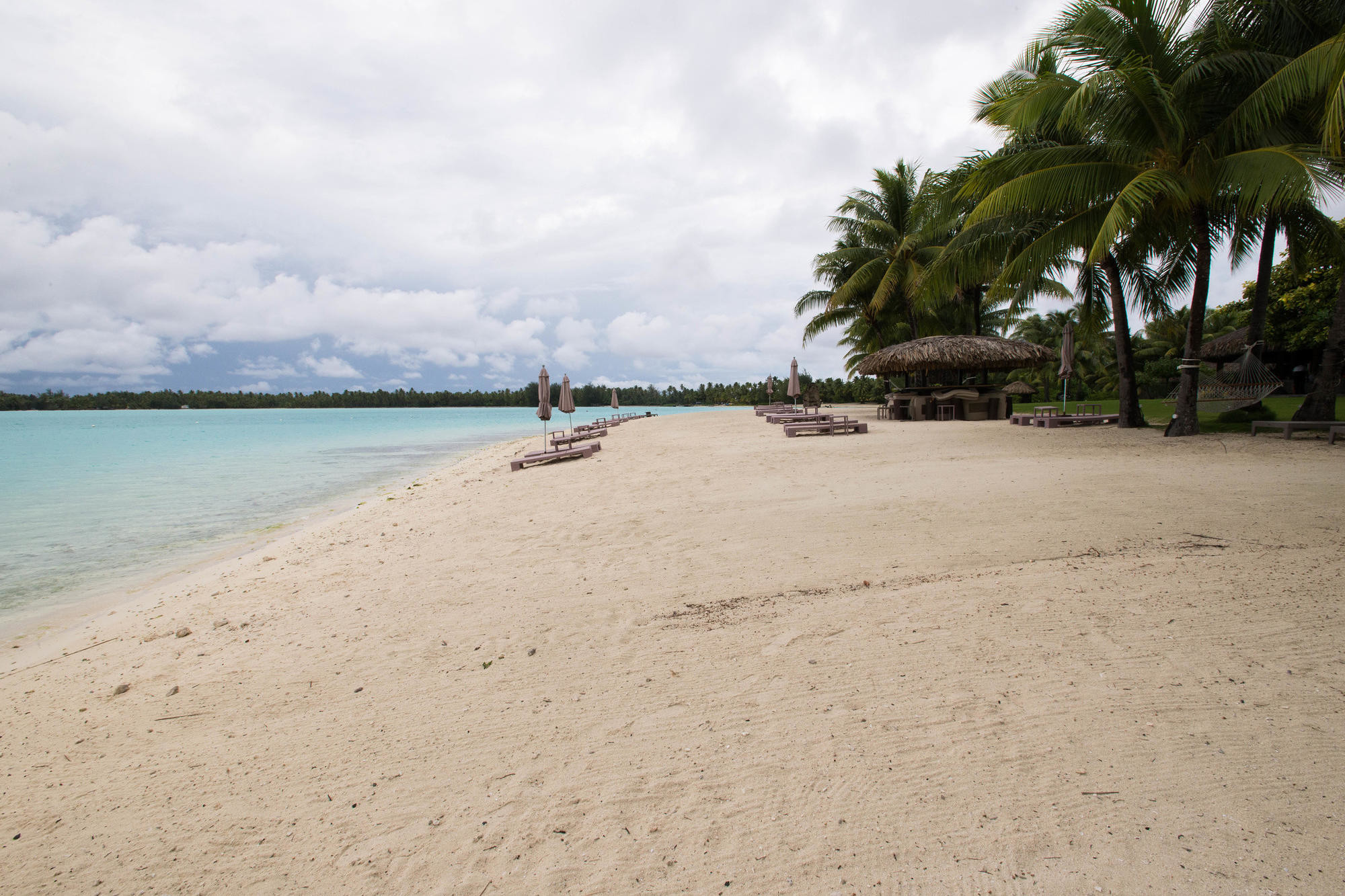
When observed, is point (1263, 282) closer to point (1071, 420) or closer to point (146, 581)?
point (1071, 420)

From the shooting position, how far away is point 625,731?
2285mm

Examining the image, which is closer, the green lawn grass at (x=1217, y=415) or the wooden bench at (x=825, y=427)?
the green lawn grass at (x=1217, y=415)

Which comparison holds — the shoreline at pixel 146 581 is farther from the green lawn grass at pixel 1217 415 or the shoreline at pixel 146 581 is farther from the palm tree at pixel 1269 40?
the green lawn grass at pixel 1217 415

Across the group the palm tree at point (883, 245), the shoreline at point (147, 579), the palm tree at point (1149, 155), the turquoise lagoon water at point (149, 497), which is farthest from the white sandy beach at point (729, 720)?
the palm tree at point (883, 245)

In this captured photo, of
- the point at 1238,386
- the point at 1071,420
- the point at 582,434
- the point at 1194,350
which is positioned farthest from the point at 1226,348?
the point at 582,434

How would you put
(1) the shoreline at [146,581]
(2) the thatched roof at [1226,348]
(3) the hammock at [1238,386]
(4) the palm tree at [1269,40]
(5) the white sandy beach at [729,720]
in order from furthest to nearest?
(2) the thatched roof at [1226,348], (3) the hammock at [1238,386], (4) the palm tree at [1269,40], (1) the shoreline at [146,581], (5) the white sandy beach at [729,720]

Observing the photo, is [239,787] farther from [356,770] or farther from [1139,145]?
[1139,145]

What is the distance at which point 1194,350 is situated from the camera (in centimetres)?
1047

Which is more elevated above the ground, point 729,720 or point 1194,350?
point 1194,350

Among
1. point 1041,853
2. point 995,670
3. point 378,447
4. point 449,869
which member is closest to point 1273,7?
point 995,670

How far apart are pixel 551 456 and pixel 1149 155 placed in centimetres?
1174

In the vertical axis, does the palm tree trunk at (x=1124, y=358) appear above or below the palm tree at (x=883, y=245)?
below

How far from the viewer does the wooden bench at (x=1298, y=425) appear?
879cm

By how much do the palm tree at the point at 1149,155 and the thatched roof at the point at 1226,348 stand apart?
12723 millimetres
